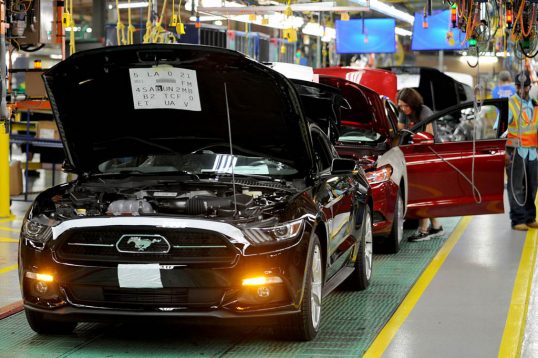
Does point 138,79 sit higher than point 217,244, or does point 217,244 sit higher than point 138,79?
point 138,79

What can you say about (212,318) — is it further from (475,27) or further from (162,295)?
(475,27)

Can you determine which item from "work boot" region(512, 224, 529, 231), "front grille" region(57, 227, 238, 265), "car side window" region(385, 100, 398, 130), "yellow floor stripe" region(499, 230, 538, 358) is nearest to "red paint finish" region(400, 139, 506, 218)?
"car side window" region(385, 100, 398, 130)

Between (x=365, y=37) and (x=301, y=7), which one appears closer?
(x=301, y=7)

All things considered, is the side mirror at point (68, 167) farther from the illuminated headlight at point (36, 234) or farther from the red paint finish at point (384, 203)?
the red paint finish at point (384, 203)

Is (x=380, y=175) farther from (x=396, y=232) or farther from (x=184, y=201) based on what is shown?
(x=184, y=201)

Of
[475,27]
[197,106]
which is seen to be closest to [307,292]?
[197,106]

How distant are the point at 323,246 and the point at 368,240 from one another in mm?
2116

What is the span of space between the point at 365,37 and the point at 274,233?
21120 mm

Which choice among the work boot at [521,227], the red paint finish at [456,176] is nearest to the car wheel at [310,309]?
the red paint finish at [456,176]

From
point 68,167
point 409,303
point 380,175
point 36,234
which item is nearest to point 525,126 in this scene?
point 380,175

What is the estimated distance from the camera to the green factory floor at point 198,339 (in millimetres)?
6262

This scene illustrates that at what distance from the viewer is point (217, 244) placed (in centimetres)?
591

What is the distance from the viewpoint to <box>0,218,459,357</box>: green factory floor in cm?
626

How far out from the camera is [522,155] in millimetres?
12812
